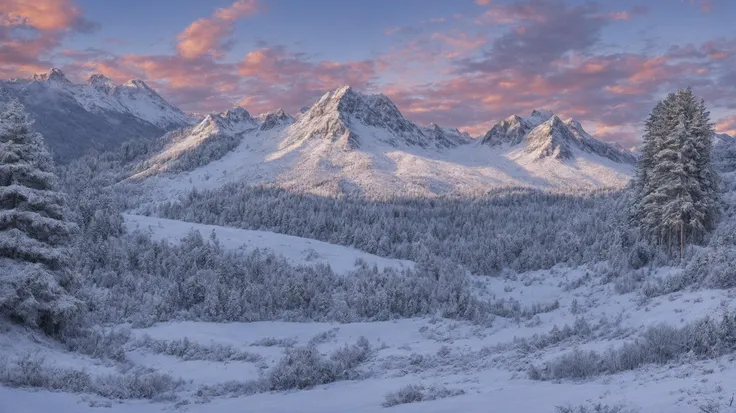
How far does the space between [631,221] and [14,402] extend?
42.9 m

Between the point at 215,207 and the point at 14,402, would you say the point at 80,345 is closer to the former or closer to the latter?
the point at 14,402

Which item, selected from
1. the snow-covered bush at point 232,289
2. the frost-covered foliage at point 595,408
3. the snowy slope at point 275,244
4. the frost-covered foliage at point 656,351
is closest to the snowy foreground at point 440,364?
the frost-covered foliage at point 595,408

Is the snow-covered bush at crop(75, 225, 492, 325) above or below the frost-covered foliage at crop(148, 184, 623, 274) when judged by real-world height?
below

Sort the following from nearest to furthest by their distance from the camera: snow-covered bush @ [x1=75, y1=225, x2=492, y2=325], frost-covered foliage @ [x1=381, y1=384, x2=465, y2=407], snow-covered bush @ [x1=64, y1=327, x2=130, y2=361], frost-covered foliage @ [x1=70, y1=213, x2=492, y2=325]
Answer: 1. frost-covered foliage @ [x1=381, y1=384, x2=465, y2=407]
2. snow-covered bush @ [x1=64, y1=327, x2=130, y2=361]
3. snow-covered bush @ [x1=75, y1=225, x2=492, y2=325]
4. frost-covered foliage @ [x1=70, y1=213, x2=492, y2=325]

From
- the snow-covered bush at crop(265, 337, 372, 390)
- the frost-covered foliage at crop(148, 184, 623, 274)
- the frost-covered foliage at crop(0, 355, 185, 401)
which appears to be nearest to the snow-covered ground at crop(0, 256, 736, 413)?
the snow-covered bush at crop(265, 337, 372, 390)

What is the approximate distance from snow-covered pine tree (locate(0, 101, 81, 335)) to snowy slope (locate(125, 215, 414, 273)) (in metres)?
27.6

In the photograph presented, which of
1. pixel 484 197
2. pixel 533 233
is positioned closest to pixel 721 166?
pixel 533 233

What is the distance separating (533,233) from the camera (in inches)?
2862

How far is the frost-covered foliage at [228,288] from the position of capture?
34.7m

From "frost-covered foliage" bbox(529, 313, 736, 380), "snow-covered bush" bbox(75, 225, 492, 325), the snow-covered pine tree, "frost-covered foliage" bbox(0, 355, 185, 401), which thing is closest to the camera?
"frost-covered foliage" bbox(0, 355, 185, 401)

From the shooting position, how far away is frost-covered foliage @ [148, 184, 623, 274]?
2249 inches

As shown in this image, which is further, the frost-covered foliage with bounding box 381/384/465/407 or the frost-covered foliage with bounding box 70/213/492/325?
the frost-covered foliage with bounding box 70/213/492/325

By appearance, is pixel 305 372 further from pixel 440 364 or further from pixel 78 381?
pixel 78 381

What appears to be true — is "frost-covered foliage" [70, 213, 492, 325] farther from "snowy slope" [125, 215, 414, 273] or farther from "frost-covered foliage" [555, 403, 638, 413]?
"frost-covered foliage" [555, 403, 638, 413]
